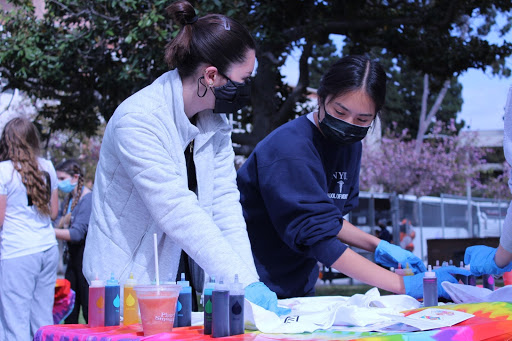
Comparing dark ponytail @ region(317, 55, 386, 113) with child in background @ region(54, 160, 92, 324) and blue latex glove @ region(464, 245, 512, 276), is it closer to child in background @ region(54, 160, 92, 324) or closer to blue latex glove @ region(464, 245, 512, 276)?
blue latex glove @ region(464, 245, 512, 276)

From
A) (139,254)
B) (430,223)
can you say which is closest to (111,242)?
(139,254)

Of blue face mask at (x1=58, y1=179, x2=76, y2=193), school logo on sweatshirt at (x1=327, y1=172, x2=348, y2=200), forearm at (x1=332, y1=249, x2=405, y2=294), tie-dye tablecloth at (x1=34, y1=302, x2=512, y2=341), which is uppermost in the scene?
blue face mask at (x1=58, y1=179, x2=76, y2=193)

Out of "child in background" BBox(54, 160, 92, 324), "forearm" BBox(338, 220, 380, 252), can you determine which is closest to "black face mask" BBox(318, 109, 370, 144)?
"forearm" BBox(338, 220, 380, 252)

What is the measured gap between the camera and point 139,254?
219cm

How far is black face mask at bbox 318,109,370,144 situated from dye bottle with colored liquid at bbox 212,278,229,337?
1.11 metres

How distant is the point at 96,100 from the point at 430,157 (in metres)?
21.1

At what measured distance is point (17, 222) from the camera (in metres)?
4.52

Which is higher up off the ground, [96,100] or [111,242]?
[96,100]

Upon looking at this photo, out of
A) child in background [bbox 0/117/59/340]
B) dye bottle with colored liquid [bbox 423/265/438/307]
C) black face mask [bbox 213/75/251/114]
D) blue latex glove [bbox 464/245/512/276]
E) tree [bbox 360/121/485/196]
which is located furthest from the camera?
tree [bbox 360/121/485/196]

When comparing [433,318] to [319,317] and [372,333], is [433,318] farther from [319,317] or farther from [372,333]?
[319,317]

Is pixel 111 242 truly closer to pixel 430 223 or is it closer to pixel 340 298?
pixel 340 298

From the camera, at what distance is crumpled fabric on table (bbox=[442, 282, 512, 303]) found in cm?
213

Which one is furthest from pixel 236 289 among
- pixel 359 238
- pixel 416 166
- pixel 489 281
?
pixel 416 166

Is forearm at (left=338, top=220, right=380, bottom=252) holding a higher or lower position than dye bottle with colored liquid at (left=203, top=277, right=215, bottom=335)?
higher
